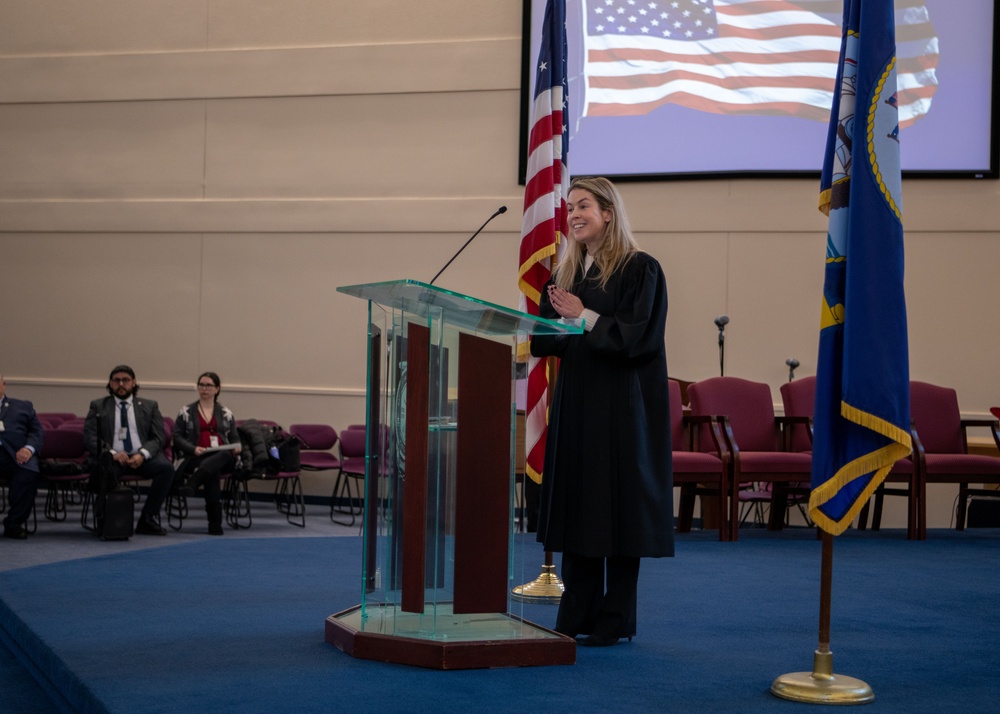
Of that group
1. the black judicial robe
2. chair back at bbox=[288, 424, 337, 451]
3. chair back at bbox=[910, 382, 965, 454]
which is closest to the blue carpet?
the black judicial robe

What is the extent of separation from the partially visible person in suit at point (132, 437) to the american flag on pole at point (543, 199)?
3.69 meters

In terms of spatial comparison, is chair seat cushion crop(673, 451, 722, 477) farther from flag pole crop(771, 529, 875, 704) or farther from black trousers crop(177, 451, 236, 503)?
flag pole crop(771, 529, 875, 704)

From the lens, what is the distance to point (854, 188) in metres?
2.90

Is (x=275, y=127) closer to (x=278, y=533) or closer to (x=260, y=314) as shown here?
(x=260, y=314)

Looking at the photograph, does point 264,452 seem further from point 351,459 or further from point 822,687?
point 822,687

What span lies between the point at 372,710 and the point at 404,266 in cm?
829

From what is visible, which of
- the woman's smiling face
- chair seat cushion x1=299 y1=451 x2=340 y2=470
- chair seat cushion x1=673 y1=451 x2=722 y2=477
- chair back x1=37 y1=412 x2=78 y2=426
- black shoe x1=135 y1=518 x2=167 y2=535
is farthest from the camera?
chair back x1=37 y1=412 x2=78 y2=426

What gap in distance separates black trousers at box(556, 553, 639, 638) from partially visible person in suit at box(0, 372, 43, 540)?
5.03 m

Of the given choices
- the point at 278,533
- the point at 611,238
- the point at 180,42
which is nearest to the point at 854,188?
the point at 611,238

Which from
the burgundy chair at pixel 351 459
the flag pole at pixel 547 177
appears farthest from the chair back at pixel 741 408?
the burgundy chair at pixel 351 459

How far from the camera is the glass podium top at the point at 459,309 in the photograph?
9.57 ft

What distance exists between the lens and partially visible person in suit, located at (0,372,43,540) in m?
7.14

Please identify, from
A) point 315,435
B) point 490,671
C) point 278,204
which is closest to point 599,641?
point 490,671

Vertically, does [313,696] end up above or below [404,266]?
below
